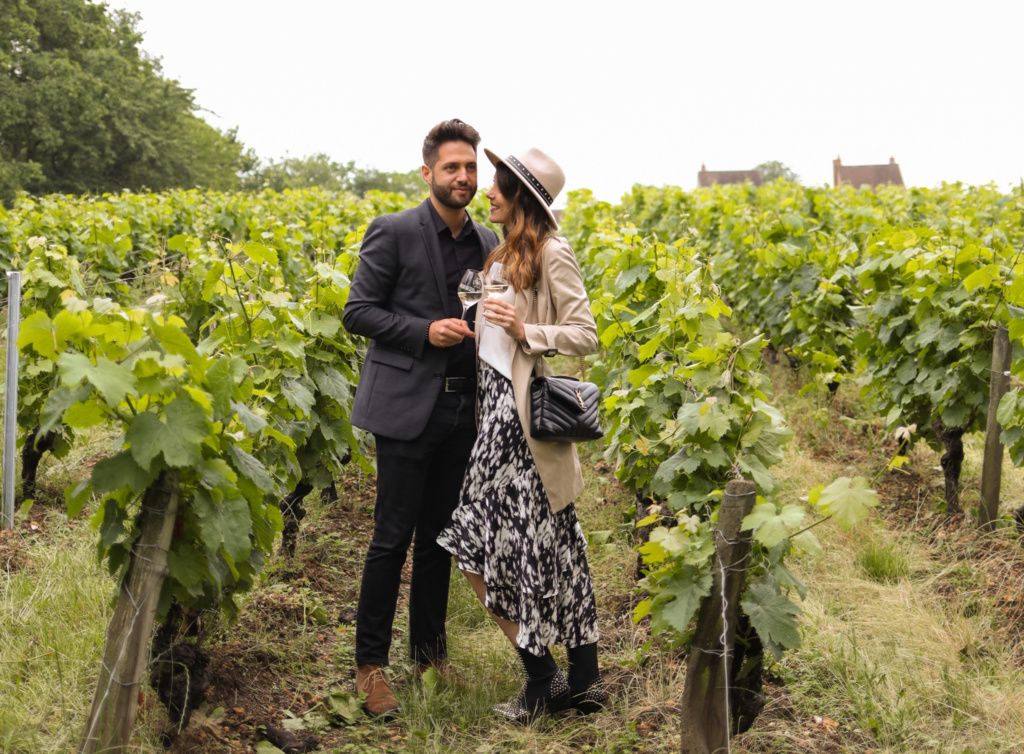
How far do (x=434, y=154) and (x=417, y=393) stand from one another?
32.6 inches

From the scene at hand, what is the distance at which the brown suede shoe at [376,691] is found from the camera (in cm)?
305

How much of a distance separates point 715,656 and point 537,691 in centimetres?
73

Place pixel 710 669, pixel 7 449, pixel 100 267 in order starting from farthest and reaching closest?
pixel 100 267 → pixel 7 449 → pixel 710 669

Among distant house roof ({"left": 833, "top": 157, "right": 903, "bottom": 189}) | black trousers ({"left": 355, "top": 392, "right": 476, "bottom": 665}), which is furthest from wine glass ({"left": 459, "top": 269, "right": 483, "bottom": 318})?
distant house roof ({"left": 833, "top": 157, "right": 903, "bottom": 189})

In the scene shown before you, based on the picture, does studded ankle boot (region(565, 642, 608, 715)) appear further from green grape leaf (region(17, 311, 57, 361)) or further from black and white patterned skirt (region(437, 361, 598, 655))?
green grape leaf (region(17, 311, 57, 361))

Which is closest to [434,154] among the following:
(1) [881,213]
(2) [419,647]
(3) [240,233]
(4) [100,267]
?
(2) [419,647]

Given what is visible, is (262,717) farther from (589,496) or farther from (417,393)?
(589,496)

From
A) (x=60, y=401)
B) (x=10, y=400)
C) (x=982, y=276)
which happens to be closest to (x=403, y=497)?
(x=60, y=401)

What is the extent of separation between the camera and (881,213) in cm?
999

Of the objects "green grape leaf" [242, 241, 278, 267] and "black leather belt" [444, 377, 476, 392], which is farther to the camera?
"green grape leaf" [242, 241, 278, 267]

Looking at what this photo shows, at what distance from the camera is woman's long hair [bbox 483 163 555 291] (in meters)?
2.89

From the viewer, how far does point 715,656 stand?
252cm

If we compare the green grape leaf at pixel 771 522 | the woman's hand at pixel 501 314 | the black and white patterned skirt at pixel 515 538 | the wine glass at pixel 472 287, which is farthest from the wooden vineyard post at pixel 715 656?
the wine glass at pixel 472 287

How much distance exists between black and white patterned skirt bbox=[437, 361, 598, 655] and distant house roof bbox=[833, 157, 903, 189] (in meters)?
51.7
